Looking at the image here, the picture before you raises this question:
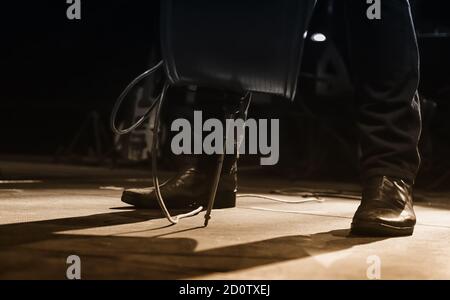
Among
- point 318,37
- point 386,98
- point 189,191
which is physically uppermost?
point 318,37

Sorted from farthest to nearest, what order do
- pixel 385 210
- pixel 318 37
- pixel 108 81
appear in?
1. pixel 108 81
2. pixel 318 37
3. pixel 385 210

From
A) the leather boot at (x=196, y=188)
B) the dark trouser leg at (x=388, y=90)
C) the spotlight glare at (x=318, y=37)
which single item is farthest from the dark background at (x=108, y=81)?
the dark trouser leg at (x=388, y=90)

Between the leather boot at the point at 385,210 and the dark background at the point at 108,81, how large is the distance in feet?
7.81

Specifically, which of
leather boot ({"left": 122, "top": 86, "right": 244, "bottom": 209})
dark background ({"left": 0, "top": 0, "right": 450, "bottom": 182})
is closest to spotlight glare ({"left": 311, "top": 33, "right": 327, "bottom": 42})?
dark background ({"left": 0, "top": 0, "right": 450, "bottom": 182})

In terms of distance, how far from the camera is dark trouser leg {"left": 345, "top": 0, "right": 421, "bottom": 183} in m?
1.31

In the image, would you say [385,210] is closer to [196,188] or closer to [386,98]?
[386,98]

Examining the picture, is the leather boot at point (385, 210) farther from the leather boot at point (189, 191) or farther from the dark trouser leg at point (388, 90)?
the leather boot at point (189, 191)

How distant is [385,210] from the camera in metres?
1.26

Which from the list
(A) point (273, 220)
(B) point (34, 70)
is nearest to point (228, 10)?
(A) point (273, 220)

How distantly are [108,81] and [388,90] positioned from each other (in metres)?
4.46

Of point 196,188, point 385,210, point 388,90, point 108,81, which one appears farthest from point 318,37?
point 385,210

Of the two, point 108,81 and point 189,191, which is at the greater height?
point 108,81

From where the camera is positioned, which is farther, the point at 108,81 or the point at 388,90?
the point at 108,81
